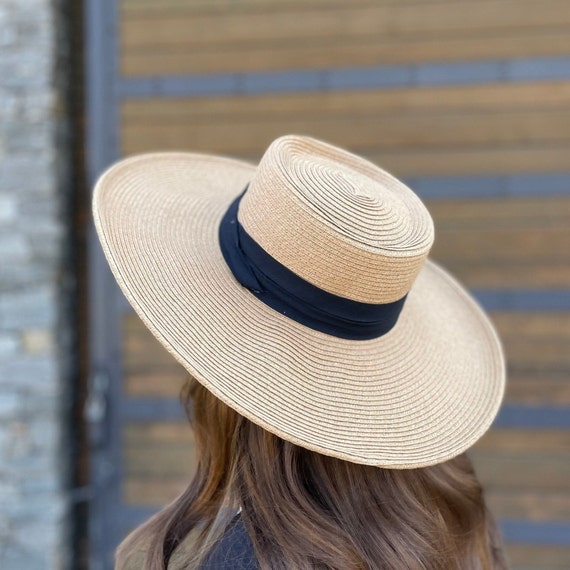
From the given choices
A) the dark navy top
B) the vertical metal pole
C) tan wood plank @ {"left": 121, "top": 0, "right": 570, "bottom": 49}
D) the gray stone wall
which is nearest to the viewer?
the dark navy top

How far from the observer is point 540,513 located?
8.55ft

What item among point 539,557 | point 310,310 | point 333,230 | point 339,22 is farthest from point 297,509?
point 339,22

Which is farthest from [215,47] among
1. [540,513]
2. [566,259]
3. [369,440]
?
[540,513]

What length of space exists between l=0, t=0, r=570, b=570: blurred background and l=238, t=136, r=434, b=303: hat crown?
159 centimetres

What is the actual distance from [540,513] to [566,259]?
3.59 feet

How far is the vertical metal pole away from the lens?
2.76 m

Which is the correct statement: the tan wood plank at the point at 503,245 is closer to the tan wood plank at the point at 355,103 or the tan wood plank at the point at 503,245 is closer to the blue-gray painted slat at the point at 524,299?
the blue-gray painted slat at the point at 524,299

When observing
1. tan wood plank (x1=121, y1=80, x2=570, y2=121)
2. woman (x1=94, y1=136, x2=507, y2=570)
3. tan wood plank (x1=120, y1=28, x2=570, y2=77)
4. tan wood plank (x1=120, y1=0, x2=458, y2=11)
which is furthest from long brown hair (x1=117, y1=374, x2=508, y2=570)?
tan wood plank (x1=120, y1=0, x2=458, y2=11)

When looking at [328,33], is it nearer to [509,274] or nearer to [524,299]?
[509,274]

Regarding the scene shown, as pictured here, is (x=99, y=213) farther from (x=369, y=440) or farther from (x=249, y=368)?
(x=369, y=440)

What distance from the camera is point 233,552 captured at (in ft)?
3.14

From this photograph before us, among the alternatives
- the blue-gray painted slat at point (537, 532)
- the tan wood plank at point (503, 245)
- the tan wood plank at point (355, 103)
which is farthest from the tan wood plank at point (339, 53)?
the blue-gray painted slat at point (537, 532)

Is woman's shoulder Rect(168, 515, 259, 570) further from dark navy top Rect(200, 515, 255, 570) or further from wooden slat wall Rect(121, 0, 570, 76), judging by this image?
wooden slat wall Rect(121, 0, 570, 76)

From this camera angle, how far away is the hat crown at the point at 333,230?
3.28 feet
